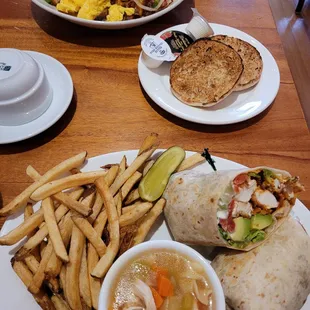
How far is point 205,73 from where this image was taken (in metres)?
1.97

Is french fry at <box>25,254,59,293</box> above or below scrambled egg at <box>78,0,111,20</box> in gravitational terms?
below

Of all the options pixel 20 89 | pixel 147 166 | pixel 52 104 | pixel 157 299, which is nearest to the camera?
pixel 157 299

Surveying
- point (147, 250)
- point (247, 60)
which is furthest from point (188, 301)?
point (247, 60)

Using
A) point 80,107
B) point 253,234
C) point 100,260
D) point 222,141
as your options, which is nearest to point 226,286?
point 253,234

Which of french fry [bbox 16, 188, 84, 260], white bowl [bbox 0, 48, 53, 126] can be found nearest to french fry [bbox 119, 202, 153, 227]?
french fry [bbox 16, 188, 84, 260]

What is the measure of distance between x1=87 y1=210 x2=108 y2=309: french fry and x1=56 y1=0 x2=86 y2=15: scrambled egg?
129cm

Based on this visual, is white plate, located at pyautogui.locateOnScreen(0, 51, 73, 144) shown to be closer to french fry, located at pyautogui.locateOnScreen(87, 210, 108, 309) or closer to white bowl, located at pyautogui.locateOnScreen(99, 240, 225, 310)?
french fry, located at pyautogui.locateOnScreen(87, 210, 108, 309)

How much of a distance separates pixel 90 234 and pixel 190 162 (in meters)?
0.50

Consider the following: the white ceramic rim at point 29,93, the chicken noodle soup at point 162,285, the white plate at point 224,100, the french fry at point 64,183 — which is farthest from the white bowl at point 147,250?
the white ceramic rim at point 29,93

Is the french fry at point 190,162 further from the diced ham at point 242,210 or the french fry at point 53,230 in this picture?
the french fry at point 53,230

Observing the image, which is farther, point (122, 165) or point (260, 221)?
point (122, 165)

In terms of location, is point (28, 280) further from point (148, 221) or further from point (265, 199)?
point (265, 199)

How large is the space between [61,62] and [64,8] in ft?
1.01

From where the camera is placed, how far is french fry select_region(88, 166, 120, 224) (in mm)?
1415
